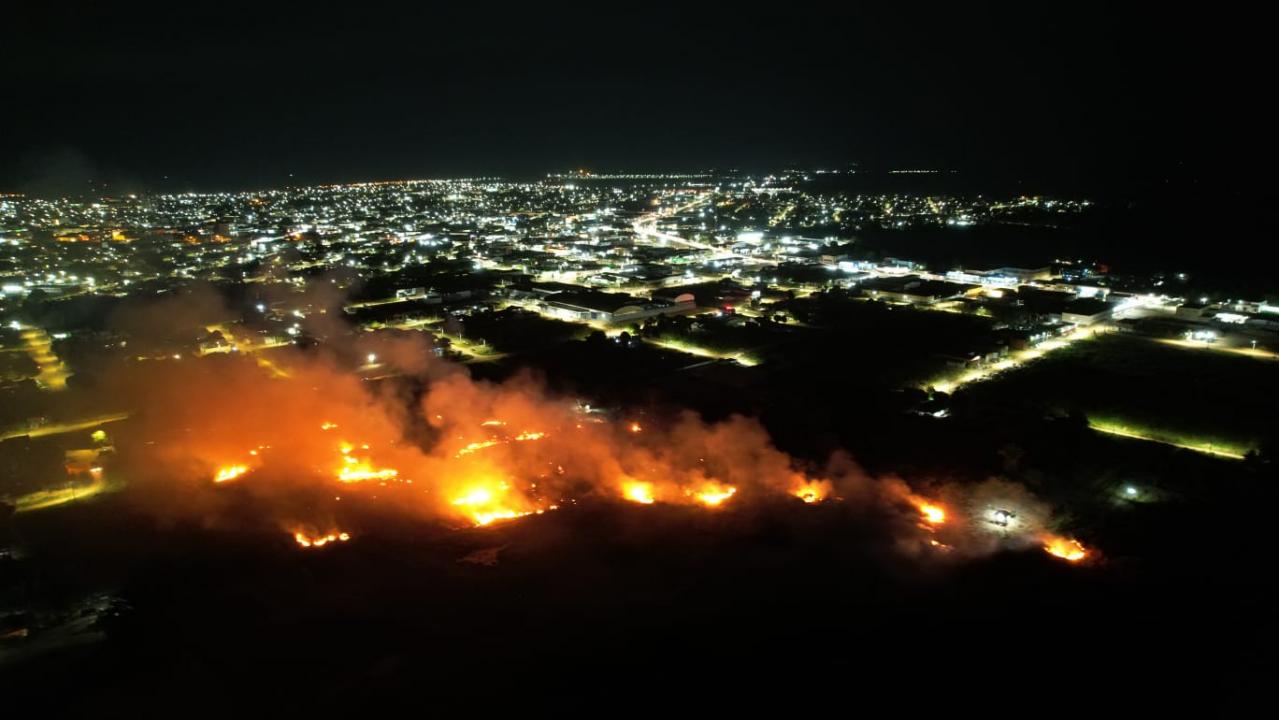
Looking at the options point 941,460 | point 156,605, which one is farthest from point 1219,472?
point 156,605

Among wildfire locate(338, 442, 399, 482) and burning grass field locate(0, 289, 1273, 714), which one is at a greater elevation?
burning grass field locate(0, 289, 1273, 714)

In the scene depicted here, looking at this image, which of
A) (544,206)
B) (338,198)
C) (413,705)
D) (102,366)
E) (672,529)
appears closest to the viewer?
(413,705)

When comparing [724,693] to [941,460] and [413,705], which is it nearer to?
[413,705]

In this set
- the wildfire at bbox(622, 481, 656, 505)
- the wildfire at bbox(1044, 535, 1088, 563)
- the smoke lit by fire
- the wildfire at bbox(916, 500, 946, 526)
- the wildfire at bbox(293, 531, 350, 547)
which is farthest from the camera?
the wildfire at bbox(622, 481, 656, 505)

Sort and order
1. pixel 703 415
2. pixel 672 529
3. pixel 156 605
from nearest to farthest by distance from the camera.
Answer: pixel 156 605
pixel 672 529
pixel 703 415

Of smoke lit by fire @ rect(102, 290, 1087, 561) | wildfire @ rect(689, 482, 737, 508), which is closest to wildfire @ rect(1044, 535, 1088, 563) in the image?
smoke lit by fire @ rect(102, 290, 1087, 561)

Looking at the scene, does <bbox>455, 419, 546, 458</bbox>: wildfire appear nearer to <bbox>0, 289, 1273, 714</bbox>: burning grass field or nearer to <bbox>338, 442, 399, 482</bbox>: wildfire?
<bbox>0, 289, 1273, 714</bbox>: burning grass field

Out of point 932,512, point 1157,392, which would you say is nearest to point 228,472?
point 932,512
